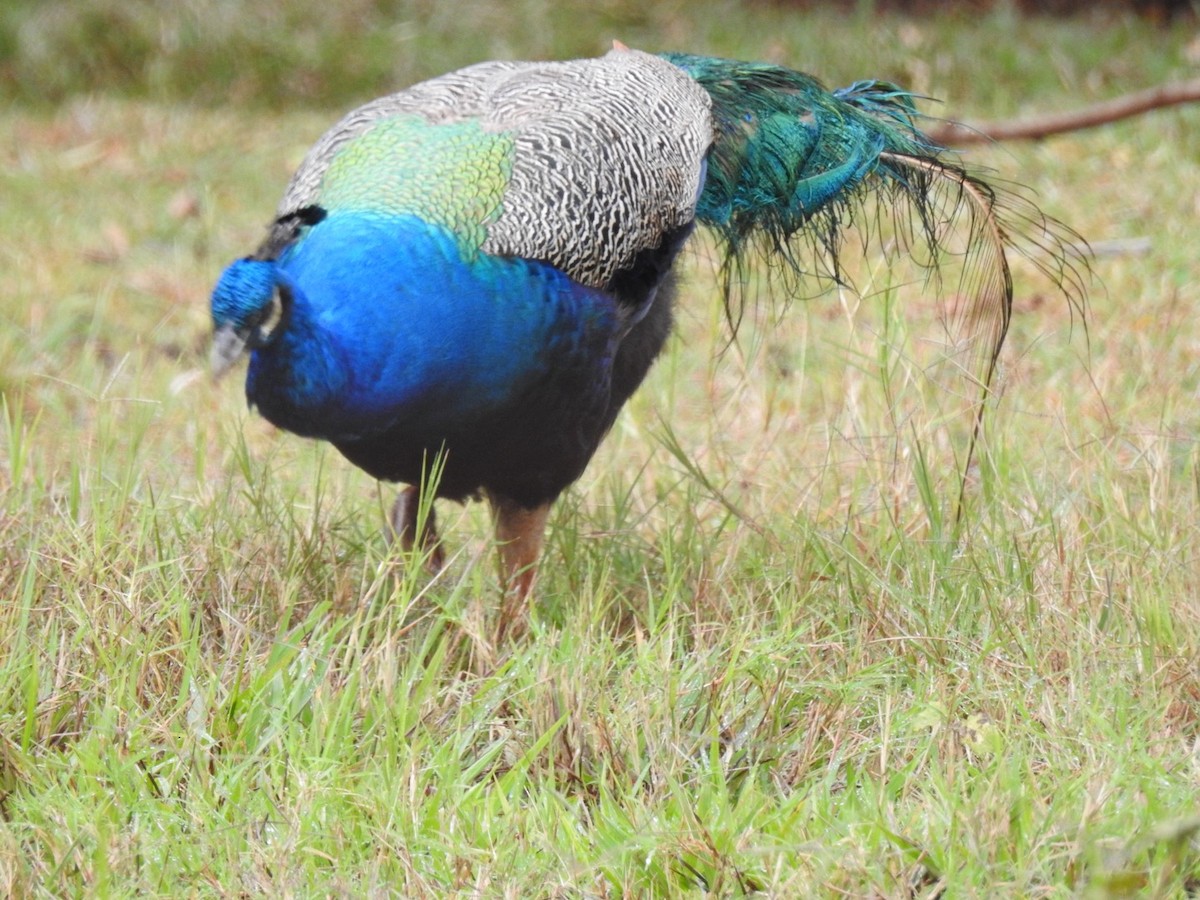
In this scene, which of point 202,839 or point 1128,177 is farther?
point 1128,177

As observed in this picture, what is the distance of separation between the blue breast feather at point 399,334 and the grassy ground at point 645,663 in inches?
13.4

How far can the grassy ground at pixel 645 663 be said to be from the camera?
223 centimetres

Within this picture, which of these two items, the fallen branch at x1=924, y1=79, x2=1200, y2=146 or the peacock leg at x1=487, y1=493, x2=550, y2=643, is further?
the peacock leg at x1=487, y1=493, x2=550, y2=643

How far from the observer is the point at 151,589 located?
2889 millimetres

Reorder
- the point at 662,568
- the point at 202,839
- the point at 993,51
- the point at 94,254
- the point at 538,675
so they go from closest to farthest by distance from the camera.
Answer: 1. the point at 202,839
2. the point at 538,675
3. the point at 662,568
4. the point at 94,254
5. the point at 993,51

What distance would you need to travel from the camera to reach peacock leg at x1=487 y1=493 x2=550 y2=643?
3.32 m

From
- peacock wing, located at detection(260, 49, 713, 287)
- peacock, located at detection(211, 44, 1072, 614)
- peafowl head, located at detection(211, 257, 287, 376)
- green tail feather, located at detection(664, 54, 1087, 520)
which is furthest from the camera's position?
green tail feather, located at detection(664, 54, 1087, 520)

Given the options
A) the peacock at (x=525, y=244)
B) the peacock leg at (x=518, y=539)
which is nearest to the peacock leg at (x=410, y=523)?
the peacock at (x=525, y=244)

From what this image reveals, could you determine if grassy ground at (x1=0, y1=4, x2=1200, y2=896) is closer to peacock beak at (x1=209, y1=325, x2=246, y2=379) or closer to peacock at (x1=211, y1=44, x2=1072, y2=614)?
peacock at (x1=211, y1=44, x2=1072, y2=614)

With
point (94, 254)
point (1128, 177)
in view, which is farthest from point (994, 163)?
point (94, 254)

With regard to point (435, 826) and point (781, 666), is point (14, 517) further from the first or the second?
point (781, 666)

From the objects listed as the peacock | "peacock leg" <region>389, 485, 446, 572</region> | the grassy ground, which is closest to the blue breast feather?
the peacock

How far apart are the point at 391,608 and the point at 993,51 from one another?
19.9ft

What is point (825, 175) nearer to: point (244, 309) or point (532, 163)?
point (532, 163)
